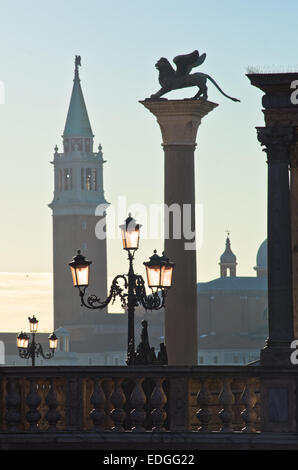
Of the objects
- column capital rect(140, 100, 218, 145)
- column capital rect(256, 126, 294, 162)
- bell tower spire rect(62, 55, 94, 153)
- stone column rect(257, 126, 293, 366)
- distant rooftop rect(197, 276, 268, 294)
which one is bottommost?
stone column rect(257, 126, 293, 366)

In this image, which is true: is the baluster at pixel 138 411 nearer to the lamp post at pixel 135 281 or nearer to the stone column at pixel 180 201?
the lamp post at pixel 135 281

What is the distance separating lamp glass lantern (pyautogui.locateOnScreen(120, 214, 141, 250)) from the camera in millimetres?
23062

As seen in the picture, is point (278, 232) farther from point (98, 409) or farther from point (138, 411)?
point (98, 409)

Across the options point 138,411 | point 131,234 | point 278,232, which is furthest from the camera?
point 131,234

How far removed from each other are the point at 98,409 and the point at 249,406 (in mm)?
1244

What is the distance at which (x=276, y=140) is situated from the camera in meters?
16.8

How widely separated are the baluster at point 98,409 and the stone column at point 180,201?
47.9 ft

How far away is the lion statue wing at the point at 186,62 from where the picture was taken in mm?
31500

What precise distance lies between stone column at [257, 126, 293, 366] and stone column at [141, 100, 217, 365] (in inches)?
534

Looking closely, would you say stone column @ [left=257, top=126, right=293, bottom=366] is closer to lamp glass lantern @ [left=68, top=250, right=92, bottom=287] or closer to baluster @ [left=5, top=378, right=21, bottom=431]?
baluster @ [left=5, top=378, right=21, bottom=431]

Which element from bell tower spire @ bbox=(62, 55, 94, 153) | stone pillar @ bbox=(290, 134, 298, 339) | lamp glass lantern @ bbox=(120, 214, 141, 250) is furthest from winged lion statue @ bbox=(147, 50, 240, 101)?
bell tower spire @ bbox=(62, 55, 94, 153)

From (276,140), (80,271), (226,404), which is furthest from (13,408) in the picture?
(80,271)

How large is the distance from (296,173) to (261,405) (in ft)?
14.8
